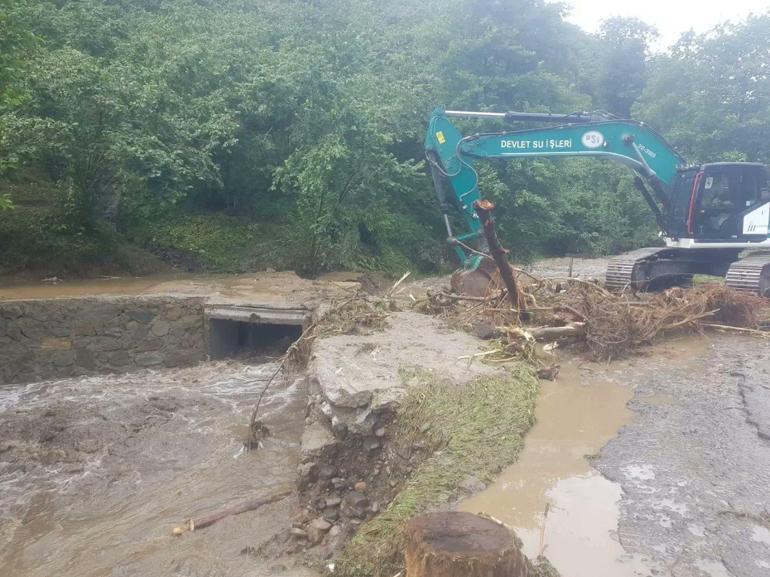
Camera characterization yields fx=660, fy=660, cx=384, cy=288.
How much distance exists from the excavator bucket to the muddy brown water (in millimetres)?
3546

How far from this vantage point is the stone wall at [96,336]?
32.0 ft

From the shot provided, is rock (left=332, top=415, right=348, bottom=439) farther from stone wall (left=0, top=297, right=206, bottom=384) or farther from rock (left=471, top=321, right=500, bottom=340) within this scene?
stone wall (left=0, top=297, right=206, bottom=384)

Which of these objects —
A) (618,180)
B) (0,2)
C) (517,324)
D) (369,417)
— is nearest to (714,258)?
(517,324)

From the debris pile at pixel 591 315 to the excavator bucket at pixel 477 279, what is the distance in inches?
16.4

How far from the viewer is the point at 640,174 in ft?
36.6

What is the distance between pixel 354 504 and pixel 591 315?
4.46 metres

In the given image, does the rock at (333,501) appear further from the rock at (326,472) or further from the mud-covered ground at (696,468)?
the mud-covered ground at (696,468)

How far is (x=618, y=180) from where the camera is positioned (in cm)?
2369

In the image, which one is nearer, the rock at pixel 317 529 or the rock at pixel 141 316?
the rock at pixel 317 529

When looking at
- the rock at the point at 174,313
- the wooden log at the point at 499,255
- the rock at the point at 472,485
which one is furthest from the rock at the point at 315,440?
the rock at the point at 174,313

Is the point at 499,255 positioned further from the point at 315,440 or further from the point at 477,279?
the point at 315,440

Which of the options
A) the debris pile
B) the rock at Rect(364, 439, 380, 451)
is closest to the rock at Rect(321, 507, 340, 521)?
the rock at Rect(364, 439, 380, 451)

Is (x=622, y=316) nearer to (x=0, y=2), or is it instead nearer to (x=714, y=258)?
(x=714, y=258)

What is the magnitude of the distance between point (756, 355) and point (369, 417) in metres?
5.07
